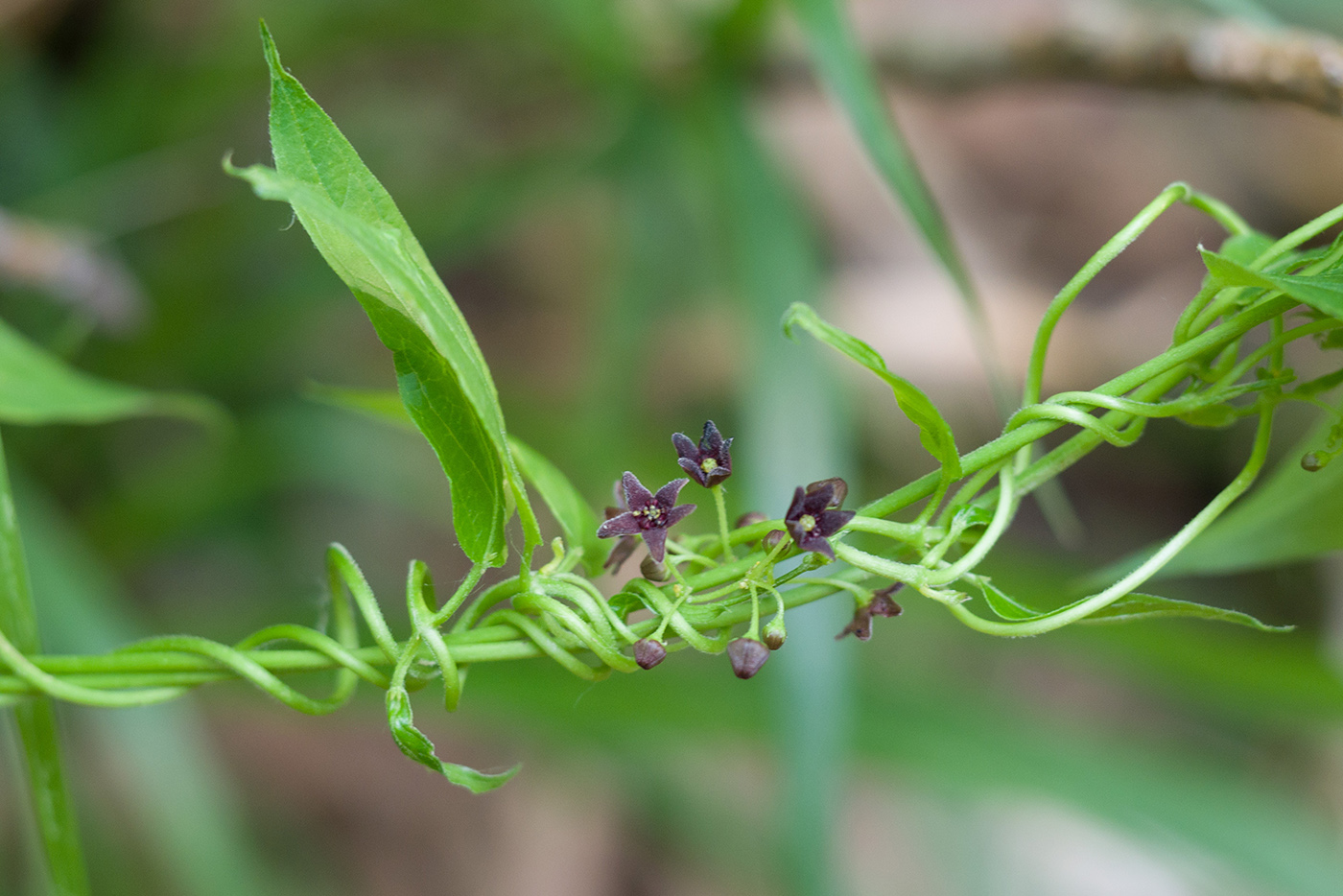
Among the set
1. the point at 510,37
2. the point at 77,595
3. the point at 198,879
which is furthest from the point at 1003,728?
the point at 510,37

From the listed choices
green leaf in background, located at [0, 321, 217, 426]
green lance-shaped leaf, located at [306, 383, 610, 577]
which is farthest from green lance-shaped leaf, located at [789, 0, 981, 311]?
green leaf in background, located at [0, 321, 217, 426]

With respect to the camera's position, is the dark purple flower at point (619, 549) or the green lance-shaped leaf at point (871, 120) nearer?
the dark purple flower at point (619, 549)

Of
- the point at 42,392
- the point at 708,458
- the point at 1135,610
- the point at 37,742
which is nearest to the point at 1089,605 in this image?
the point at 1135,610

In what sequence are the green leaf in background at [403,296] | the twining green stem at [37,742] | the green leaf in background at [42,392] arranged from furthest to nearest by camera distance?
the green leaf in background at [42,392] < the twining green stem at [37,742] < the green leaf in background at [403,296]

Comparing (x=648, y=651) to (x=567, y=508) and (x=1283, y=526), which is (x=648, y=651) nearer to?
(x=567, y=508)

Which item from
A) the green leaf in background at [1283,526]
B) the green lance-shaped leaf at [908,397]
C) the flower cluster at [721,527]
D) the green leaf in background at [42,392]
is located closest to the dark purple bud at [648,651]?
the flower cluster at [721,527]

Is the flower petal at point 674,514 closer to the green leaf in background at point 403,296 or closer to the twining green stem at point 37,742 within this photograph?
the green leaf in background at point 403,296

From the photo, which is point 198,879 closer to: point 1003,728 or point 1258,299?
point 1003,728

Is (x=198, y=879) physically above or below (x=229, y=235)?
below
